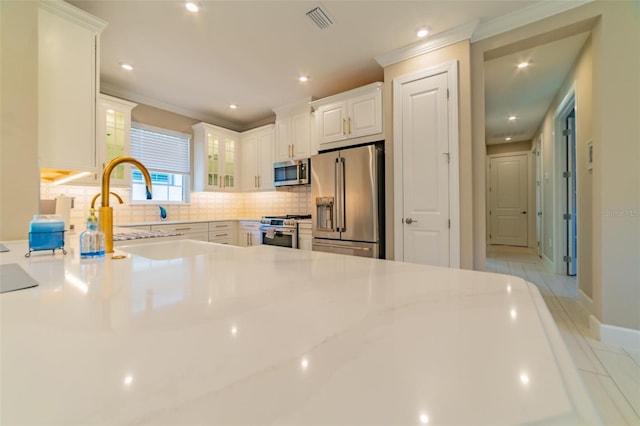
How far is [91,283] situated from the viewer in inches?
27.4

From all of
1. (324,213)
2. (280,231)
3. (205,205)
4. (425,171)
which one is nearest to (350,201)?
(324,213)

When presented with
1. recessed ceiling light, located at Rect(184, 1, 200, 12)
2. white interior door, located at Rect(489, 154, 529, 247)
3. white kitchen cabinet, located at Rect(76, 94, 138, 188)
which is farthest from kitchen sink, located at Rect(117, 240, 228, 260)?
white interior door, located at Rect(489, 154, 529, 247)

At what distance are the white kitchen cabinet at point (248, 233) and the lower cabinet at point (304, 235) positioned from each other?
2.95 feet

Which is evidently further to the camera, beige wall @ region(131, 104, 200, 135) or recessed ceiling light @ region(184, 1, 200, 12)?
beige wall @ region(131, 104, 200, 135)

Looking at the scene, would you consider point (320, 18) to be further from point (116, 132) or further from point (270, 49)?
point (116, 132)

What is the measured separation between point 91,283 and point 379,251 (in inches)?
98.1

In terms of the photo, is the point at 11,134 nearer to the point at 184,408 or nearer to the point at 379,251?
the point at 184,408

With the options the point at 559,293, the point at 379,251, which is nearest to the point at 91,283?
the point at 379,251

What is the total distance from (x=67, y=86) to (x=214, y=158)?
2.54 meters

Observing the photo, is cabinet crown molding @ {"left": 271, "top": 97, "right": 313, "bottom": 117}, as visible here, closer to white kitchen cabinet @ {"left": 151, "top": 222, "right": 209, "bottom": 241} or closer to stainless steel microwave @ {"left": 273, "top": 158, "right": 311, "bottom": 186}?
stainless steel microwave @ {"left": 273, "top": 158, "right": 311, "bottom": 186}

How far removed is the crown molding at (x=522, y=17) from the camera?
81.7 inches

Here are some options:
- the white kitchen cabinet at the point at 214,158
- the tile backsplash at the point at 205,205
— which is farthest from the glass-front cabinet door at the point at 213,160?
the tile backsplash at the point at 205,205

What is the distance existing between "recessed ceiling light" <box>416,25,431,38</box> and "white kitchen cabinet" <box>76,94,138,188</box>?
3.39 metres

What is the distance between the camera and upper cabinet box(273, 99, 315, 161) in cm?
383
